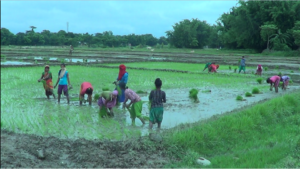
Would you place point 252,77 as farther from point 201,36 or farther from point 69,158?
point 201,36

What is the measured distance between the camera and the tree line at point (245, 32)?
2933 centimetres

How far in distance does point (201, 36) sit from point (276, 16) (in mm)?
27288

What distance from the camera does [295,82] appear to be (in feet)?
50.5

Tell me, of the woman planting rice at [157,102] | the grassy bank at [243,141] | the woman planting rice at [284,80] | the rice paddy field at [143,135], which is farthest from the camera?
the woman planting rice at [284,80]

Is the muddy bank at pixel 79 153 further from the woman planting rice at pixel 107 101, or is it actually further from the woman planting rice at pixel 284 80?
the woman planting rice at pixel 284 80

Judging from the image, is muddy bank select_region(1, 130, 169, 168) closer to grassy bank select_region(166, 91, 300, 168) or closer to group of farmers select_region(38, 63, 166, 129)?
grassy bank select_region(166, 91, 300, 168)

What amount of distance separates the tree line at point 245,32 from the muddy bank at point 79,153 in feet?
41.1

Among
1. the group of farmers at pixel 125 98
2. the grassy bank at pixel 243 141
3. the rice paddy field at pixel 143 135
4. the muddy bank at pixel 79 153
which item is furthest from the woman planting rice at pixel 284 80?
the muddy bank at pixel 79 153

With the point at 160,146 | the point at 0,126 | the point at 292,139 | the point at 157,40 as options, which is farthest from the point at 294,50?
the point at 157,40

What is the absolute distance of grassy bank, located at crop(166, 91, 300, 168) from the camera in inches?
196

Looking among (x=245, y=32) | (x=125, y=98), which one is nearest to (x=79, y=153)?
(x=125, y=98)

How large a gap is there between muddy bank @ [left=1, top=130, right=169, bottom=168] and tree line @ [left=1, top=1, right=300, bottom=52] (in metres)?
12.5

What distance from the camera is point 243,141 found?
20.7 feet

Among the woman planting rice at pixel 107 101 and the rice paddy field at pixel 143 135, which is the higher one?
the woman planting rice at pixel 107 101
